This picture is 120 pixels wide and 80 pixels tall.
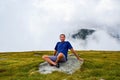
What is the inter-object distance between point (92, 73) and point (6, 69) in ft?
42.2

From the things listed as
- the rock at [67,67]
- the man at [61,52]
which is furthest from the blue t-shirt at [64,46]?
the rock at [67,67]

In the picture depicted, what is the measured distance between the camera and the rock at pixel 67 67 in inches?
1596

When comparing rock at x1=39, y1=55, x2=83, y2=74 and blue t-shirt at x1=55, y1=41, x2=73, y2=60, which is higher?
blue t-shirt at x1=55, y1=41, x2=73, y2=60

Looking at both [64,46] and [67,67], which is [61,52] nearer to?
[64,46]

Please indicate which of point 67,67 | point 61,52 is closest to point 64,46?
point 61,52

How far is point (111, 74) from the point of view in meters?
38.4

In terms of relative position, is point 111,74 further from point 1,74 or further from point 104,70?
point 1,74

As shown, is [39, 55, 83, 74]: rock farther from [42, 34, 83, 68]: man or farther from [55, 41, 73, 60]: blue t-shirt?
[55, 41, 73, 60]: blue t-shirt

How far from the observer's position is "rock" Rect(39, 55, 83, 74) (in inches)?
1596

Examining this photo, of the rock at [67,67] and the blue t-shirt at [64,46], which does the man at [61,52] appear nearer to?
the blue t-shirt at [64,46]

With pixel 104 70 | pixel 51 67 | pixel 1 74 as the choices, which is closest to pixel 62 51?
pixel 51 67

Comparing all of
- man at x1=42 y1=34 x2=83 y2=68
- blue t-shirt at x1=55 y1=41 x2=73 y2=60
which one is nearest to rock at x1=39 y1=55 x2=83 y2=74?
man at x1=42 y1=34 x2=83 y2=68

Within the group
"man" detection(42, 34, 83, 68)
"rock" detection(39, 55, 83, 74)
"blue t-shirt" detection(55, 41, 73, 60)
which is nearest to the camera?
"man" detection(42, 34, 83, 68)

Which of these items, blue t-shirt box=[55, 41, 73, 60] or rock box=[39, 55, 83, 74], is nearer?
blue t-shirt box=[55, 41, 73, 60]
